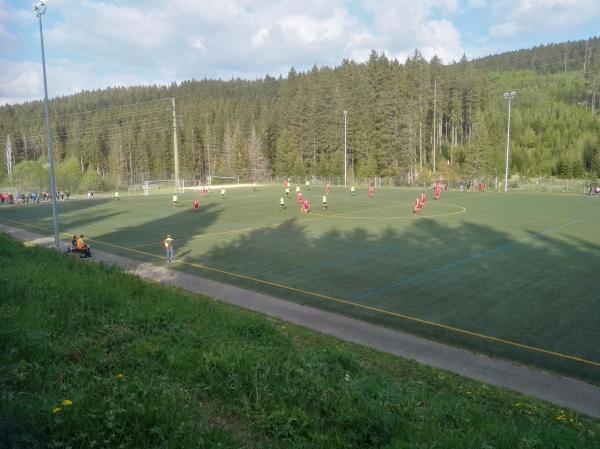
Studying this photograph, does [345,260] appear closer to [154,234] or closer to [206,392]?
[154,234]

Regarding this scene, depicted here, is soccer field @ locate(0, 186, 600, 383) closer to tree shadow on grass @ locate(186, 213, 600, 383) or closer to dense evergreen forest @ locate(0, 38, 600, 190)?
tree shadow on grass @ locate(186, 213, 600, 383)

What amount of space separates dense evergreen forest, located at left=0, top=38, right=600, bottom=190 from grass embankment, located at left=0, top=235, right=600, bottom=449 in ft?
243

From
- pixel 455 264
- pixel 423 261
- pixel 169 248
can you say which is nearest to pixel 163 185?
pixel 169 248

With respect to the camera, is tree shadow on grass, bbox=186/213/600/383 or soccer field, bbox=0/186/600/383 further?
soccer field, bbox=0/186/600/383

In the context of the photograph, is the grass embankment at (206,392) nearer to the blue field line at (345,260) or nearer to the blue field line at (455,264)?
the blue field line at (455,264)

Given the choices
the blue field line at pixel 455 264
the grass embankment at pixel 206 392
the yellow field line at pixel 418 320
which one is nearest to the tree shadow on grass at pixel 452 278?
the blue field line at pixel 455 264

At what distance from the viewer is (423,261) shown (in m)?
21.6

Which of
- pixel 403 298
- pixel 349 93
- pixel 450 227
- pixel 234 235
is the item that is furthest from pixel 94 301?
pixel 349 93

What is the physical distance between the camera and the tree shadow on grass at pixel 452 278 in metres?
13.0

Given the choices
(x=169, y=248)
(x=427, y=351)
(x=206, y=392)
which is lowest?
(x=427, y=351)

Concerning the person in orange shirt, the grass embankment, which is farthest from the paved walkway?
the person in orange shirt

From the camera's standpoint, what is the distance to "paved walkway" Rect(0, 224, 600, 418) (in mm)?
9711

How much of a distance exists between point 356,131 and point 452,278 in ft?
262

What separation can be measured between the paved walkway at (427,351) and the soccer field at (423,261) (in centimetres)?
58
